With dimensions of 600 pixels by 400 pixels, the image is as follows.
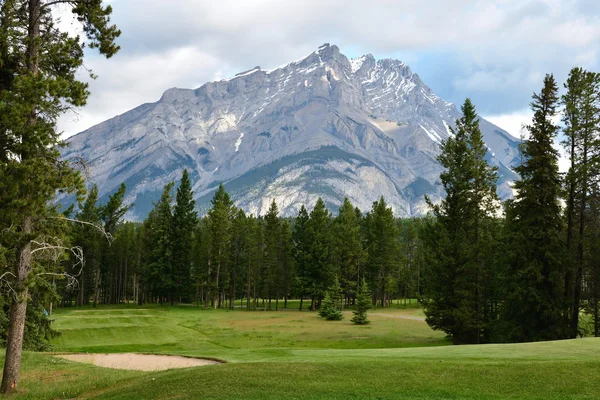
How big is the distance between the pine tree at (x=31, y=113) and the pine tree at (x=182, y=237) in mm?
63301

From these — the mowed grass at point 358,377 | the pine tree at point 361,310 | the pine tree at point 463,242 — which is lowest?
the pine tree at point 361,310

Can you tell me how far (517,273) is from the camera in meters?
30.6

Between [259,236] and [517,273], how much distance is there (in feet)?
194

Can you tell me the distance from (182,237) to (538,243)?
62.0 meters

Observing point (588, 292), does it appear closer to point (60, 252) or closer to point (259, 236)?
point (60, 252)

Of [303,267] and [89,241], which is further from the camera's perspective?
[303,267]

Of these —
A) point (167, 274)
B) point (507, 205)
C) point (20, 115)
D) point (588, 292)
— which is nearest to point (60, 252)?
point (20, 115)

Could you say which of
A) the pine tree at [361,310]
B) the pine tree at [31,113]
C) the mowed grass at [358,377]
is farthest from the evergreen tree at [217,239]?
the pine tree at [31,113]

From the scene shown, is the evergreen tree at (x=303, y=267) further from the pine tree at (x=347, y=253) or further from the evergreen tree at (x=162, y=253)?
the evergreen tree at (x=162, y=253)

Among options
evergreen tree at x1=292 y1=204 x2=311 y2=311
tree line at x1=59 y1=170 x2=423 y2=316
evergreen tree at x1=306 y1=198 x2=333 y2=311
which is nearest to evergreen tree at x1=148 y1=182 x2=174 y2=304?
tree line at x1=59 y1=170 x2=423 y2=316

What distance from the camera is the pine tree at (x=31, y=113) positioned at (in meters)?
15.3

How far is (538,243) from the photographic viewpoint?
102ft

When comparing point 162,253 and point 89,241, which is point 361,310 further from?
point 89,241

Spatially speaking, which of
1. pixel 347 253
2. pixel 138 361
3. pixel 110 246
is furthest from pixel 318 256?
pixel 138 361
